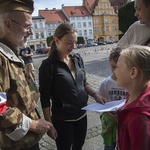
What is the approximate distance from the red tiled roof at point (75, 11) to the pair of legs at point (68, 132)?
6131cm

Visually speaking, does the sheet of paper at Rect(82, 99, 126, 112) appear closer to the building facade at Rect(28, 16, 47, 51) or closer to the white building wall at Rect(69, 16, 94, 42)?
the building facade at Rect(28, 16, 47, 51)

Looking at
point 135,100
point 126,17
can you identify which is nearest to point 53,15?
point 126,17

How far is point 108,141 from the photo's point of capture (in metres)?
2.02

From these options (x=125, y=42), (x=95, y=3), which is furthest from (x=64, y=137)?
(x=95, y=3)

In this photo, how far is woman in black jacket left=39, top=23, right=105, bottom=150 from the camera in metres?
1.87

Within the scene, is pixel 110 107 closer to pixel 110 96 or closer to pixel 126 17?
pixel 110 96

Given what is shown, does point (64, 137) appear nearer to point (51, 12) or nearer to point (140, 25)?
point (140, 25)

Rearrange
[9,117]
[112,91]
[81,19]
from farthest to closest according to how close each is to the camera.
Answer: [81,19]
[112,91]
[9,117]

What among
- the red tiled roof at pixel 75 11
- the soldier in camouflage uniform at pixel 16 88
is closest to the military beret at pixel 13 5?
the soldier in camouflage uniform at pixel 16 88

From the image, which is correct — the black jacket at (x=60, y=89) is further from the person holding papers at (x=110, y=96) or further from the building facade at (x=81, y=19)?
the building facade at (x=81, y=19)

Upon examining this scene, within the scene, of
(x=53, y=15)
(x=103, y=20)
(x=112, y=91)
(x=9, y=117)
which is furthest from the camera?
(x=103, y=20)

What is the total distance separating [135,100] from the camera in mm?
1153

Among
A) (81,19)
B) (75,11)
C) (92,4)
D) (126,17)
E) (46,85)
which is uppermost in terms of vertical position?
(92,4)

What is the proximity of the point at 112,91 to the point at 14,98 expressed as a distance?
103 cm
